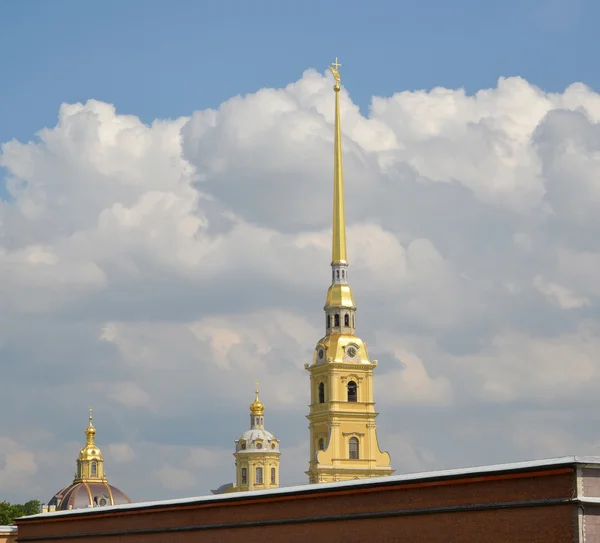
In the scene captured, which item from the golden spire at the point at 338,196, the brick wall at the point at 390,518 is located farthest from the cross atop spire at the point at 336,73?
the brick wall at the point at 390,518

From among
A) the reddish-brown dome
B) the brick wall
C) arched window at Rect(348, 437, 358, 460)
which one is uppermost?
the reddish-brown dome

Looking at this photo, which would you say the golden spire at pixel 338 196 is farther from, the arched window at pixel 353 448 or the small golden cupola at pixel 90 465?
the small golden cupola at pixel 90 465

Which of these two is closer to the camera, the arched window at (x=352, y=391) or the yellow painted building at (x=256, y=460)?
the arched window at (x=352, y=391)

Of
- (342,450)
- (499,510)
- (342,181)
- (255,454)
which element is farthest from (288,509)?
(255,454)

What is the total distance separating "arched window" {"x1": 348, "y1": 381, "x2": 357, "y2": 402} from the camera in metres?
115

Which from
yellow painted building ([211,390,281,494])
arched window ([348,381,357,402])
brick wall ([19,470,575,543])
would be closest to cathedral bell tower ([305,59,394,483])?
arched window ([348,381,357,402])

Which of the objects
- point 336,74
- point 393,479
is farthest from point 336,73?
point 393,479

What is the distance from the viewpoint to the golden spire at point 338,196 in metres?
119

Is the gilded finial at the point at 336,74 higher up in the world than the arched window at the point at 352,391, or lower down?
higher up

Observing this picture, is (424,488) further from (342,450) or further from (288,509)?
(342,450)

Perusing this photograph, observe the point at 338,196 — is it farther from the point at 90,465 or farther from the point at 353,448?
the point at 90,465

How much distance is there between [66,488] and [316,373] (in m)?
46.2

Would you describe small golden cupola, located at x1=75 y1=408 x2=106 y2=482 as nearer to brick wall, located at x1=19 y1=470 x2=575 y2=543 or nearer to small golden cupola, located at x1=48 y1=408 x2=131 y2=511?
small golden cupola, located at x1=48 y1=408 x2=131 y2=511

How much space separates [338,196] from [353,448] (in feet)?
73.7
